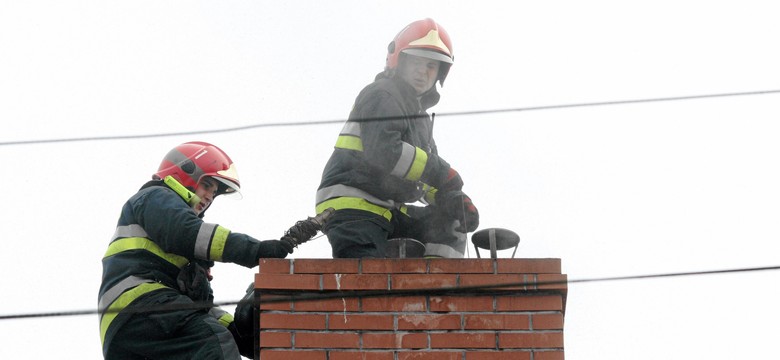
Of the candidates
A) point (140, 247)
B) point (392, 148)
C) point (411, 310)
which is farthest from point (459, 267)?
point (140, 247)

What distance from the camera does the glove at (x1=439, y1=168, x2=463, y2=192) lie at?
7500 millimetres

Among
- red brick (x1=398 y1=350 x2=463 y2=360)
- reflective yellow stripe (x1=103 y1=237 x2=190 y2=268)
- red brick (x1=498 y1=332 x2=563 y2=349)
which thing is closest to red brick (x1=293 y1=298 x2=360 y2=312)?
red brick (x1=398 y1=350 x2=463 y2=360)

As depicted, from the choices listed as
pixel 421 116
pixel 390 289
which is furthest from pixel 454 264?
pixel 421 116

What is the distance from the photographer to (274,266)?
6.64 m

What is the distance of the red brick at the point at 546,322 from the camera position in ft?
21.5

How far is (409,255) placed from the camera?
7449 millimetres

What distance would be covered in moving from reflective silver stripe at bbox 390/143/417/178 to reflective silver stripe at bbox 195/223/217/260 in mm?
955

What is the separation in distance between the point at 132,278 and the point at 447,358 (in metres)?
1.61

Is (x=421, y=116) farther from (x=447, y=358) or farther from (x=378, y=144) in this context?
(x=447, y=358)

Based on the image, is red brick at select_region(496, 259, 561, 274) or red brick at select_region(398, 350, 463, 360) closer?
red brick at select_region(398, 350, 463, 360)

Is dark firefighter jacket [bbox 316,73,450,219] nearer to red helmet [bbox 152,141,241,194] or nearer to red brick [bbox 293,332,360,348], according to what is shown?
red helmet [bbox 152,141,241,194]

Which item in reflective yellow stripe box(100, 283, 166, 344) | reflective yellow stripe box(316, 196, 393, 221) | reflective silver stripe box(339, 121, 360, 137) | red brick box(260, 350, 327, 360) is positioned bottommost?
red brick box(260, 350, 327, 360)

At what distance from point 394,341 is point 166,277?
4.22 ft

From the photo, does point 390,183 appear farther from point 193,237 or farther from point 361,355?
point 361,355
